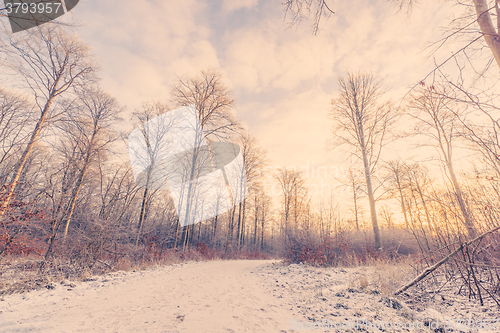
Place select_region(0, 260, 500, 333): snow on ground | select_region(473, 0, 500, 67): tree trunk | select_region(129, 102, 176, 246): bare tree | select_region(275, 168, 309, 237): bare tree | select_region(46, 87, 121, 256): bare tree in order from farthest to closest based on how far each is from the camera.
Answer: select_region(275, 168, 309, 237): bare tree
select_region(129, 102, 176, 246): bare tree
select_region(46, 87, 121, 256): bare tree
select_region(473, 0, 500, 67): tree trunk
select_region(0, 260, 500, 333): snow on ground

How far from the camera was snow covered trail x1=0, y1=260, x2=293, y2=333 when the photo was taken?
8.48 ft

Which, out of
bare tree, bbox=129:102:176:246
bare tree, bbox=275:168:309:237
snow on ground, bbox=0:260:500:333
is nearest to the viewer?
snow on ground, bbox=0:260:500:333

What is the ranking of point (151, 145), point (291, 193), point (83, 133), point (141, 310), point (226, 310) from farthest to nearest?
point (291, 193)
point (151, 145)
point (83, 133)
point (226, 310)
point (141, 310)

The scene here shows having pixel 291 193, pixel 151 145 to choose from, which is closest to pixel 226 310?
pixel 151 145

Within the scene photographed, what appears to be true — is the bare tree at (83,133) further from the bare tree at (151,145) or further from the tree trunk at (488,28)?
the tree trunk at (488,28)

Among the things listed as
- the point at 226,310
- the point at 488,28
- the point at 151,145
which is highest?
the point at 151,145

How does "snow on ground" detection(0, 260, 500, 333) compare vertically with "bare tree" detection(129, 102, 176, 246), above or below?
below

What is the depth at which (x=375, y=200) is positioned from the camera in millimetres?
11445

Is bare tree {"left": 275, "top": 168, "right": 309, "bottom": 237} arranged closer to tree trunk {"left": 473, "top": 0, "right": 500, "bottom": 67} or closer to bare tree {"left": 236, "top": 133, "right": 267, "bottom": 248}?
bare tree {"left": 236, "top": 133, "right": 267, "bottom": 248}

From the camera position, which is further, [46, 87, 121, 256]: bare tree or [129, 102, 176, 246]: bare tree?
[129, 102, 176, 246]: bare tree

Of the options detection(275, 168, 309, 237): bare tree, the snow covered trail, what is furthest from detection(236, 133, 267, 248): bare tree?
the snow covered trail

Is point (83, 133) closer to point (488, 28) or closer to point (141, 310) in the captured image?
point (141, 310)

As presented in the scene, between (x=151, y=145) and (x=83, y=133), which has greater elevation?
(x=151, y=145)

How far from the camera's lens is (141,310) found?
3.21m
